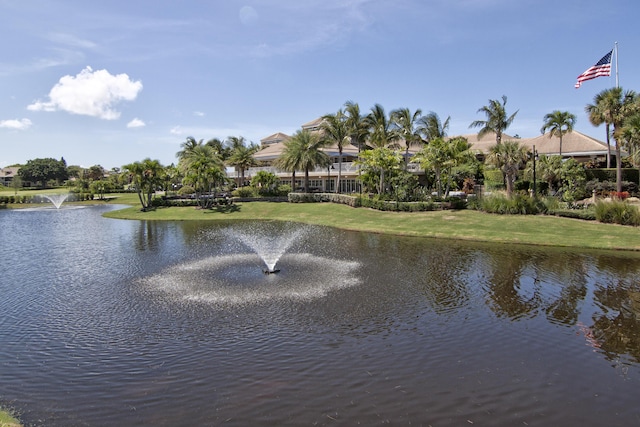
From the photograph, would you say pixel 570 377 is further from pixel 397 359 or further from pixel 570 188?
pixel 570 188

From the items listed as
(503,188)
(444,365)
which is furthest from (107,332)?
(503,188)

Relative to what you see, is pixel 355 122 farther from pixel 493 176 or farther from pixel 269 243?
pixel 269 243

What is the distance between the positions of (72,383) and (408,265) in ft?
59.1

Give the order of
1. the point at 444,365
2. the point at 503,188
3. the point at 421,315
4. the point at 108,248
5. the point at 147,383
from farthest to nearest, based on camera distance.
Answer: the point at 503,188 → the point at 108,248 → the point at 421,315 → the point at 444,365 → the point at 147,383

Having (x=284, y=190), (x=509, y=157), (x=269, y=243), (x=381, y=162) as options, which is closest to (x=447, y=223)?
(x=509, y=157)

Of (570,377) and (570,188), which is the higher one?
(570,188)

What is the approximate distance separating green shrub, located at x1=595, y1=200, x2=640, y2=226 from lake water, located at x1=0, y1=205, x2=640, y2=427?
31.2 feet

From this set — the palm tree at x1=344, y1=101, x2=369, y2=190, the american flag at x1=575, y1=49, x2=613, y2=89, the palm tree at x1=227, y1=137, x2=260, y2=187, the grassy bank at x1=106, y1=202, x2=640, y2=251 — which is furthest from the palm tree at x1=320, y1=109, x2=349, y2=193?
the american flag at x1=575, y1=49, x2=613, y2=89

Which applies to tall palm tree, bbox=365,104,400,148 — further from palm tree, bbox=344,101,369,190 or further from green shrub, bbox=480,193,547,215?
green shrub, bbox=480,193,547,215

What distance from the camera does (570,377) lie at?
38.0ft

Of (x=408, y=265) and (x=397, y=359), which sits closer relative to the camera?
(x=397, y=359)

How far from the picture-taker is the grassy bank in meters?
31.7

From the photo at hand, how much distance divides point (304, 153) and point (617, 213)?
118 feet

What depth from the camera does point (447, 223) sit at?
3922 centimetres
